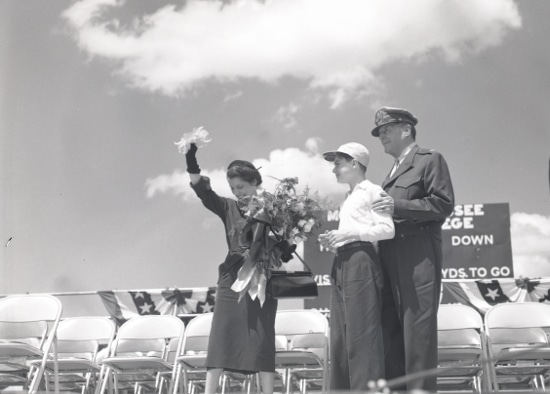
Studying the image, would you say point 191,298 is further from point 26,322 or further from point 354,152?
point 354,152

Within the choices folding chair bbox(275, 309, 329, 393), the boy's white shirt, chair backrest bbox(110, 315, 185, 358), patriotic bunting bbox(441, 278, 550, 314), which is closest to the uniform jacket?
the boy's white shirt

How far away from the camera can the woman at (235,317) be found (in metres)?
→ 4.55

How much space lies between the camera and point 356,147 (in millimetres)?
4473

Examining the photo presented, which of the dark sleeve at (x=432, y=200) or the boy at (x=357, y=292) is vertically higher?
the dark sleeve at (x=432, y=200)

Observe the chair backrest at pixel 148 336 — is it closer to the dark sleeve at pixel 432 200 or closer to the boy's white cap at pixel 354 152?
the boy's white cap at pixel 354 152

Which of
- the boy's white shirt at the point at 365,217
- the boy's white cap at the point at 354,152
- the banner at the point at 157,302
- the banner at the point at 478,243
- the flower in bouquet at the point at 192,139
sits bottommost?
the boy's white shirt at the point at 365,217

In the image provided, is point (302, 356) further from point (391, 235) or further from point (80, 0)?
point (80, 0)

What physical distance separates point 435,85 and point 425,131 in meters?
0.51

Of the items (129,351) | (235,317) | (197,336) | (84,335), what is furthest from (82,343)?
(235,317)

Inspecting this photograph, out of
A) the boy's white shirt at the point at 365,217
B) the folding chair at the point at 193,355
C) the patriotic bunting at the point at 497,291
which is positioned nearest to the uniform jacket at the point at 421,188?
the boy's white shirt at the point at 365,217

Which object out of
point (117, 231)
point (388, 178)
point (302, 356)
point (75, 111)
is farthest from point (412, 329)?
point (75, 111)

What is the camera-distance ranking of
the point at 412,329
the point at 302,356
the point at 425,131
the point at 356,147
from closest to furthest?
the point at 412,329, the point at 356,147, the point at 302,356, the point at 425,131

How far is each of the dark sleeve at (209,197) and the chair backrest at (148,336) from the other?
184 centimetres

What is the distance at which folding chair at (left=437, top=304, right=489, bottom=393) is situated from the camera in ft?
17.1
